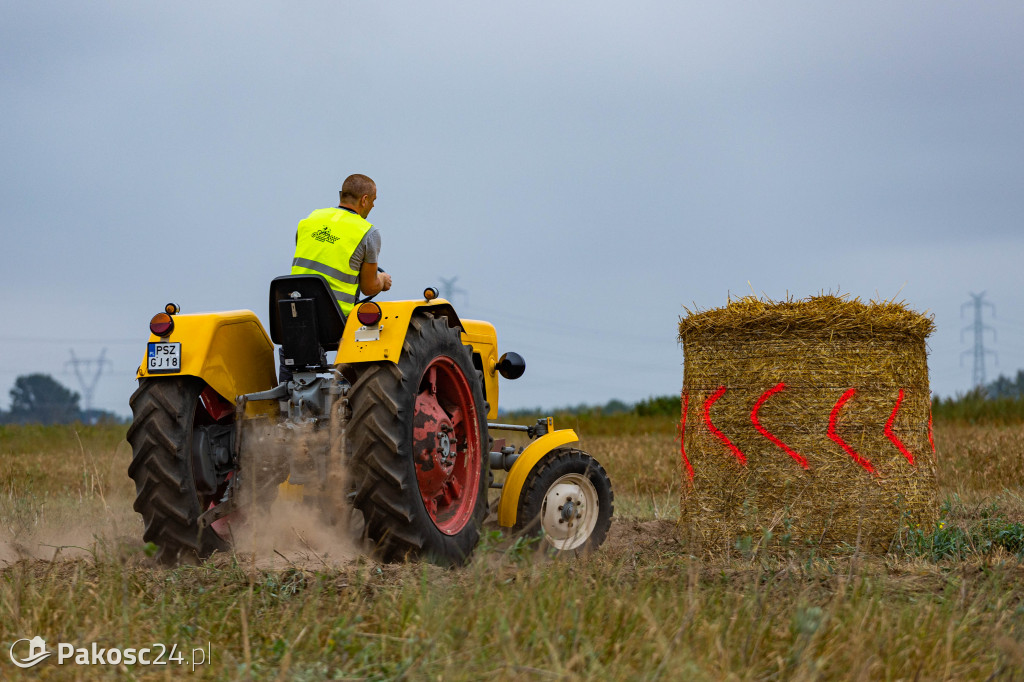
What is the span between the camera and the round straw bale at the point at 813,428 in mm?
5762

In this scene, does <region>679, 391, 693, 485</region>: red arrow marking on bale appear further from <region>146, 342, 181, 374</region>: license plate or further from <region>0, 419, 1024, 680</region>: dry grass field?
<region>146, 342, 181, 374</region>: license plate

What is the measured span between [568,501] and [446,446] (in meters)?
1.19

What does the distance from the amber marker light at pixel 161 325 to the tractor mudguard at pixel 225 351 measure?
29 millimetres

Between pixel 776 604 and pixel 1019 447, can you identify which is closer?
pixel 776 604

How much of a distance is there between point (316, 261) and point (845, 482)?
136 inches

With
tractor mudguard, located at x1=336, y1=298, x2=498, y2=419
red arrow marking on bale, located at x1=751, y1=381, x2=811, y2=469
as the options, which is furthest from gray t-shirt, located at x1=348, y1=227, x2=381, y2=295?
red arrow marking on bale, located at x1=751, y1=381, x2=811, y2=469

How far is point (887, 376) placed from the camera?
5.87 metres

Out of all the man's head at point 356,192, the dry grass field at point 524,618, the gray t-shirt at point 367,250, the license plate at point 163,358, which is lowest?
the dry grass field at point 524,618

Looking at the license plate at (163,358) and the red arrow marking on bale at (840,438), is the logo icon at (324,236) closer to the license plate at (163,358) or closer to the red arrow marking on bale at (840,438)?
the license plate at (163,358)

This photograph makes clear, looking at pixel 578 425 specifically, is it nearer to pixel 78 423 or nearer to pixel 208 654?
pixel 78 423

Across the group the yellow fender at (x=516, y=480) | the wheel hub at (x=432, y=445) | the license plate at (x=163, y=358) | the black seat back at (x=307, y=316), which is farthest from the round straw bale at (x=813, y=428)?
the license plate at (x=163, y=358)

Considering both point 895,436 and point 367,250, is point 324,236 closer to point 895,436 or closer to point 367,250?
point 367,250

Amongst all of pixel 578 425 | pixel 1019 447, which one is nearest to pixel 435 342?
pixel 1019 447

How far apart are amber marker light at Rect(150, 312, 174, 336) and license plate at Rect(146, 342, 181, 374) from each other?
2.6 inches
